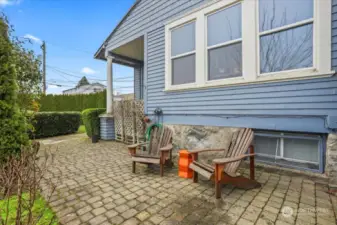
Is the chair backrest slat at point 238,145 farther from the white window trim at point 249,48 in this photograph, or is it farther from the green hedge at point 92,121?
the green hedge at point 92,121

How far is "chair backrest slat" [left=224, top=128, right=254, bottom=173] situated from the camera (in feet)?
8.41

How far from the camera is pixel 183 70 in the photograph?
4398mm

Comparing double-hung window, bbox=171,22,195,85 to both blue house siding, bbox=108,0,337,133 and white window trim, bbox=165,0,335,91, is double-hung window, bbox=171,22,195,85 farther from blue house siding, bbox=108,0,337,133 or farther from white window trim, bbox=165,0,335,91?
blue house siding, bbox=108,0,337,133

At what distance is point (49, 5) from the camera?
9.17m

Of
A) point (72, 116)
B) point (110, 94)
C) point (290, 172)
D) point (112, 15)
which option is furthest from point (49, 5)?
point (290, 172)

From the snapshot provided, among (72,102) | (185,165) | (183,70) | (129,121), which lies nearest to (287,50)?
(183,70)

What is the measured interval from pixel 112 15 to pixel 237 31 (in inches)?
467

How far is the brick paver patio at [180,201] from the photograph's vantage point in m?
1.81

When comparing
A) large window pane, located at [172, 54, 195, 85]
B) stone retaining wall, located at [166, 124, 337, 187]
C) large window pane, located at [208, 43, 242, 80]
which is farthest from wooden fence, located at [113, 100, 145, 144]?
large window pane, located at [208, 43, 242, 80]

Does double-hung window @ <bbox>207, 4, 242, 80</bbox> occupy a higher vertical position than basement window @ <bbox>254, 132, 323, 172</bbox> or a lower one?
higher

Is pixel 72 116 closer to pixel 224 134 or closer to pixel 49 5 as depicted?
pixel 49 5

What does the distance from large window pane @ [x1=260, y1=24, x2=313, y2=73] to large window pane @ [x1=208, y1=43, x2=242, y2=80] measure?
1.43ft

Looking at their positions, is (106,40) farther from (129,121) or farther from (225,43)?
(225,43)

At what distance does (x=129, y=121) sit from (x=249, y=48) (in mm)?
4102
